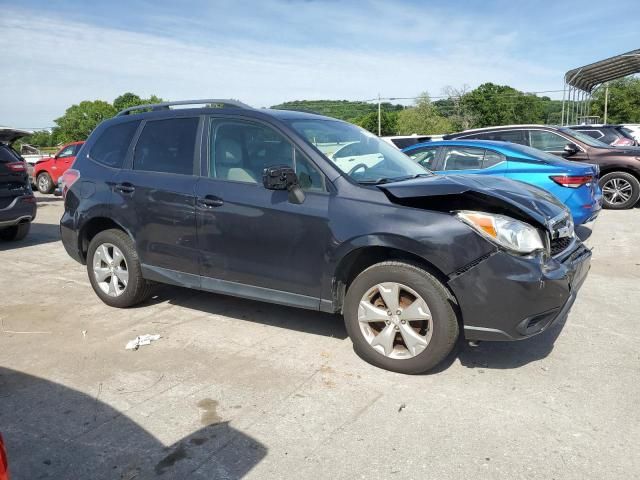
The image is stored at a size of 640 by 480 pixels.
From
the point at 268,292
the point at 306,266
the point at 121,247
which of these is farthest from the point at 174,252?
the point at 306,266

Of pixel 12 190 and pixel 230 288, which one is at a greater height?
pixel 12 190

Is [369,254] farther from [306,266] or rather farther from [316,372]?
[316,372]

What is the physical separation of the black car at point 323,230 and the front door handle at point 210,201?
0.05ft

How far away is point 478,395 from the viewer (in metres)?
3.40

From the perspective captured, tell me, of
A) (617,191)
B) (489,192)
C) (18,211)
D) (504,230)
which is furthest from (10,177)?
(617,191)

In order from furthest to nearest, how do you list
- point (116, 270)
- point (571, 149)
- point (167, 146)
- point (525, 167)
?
point (571, 149) < point (525, 167) < point (116, 270) < point (167, 146)

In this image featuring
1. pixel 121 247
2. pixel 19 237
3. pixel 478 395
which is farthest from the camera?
pixel 19 237

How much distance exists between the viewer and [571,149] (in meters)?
10.3

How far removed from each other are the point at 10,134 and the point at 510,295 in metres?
8.13

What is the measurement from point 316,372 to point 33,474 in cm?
177

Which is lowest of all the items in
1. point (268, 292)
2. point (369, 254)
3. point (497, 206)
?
point (268, 292)

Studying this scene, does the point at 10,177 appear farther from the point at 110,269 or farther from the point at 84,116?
the point at 84,116

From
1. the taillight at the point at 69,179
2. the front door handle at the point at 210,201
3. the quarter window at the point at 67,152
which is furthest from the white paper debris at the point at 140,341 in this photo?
the quarter window at the point at 67,152

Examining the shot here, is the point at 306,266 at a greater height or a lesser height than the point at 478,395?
greater
